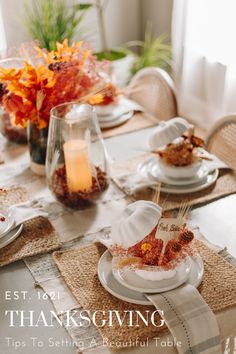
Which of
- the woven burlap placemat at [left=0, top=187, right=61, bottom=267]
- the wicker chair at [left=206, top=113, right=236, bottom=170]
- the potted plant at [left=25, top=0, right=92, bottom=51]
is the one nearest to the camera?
the woven burlap placemat at [left=0, top=187, right=61, bottom=267]

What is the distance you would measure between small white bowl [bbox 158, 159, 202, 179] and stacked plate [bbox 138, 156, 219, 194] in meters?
0.01

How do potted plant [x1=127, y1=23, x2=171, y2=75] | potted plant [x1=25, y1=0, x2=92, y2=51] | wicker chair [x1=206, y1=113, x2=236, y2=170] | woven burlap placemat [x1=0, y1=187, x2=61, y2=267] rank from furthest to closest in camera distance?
potted plant [x1=127, y1=23, x2=171, y2=75]
potted plant [x1=25, y1=0, x2=92, y2=51]
wicker chair [x1=206, y1=113, x2=236, y2=170]
woven burlap placemat [x1=0, y1=187, x2=61, y2=267]

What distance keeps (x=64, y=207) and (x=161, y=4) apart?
2.46 metres

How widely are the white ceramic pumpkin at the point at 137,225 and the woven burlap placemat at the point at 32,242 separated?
0.26 m

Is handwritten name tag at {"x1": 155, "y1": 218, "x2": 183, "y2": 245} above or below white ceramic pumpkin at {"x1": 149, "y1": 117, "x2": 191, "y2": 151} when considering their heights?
below

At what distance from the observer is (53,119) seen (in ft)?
4.44

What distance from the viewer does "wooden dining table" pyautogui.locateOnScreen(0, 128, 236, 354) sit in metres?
1.00

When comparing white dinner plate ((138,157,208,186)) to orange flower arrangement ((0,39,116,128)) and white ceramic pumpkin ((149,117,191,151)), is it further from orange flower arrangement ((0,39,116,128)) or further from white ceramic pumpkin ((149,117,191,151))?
orange flower arrangement ((0,39,116,128))

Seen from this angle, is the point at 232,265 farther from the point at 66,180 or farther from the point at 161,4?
the point at 161,4

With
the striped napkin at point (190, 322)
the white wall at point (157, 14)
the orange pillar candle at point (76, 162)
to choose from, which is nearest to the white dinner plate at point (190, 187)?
the orange pillar candle at point (76, 162)

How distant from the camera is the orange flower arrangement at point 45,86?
1.43 m

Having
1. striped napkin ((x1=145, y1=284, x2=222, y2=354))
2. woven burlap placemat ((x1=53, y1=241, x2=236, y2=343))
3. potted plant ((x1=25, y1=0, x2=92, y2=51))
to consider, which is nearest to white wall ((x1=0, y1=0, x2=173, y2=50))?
potted plant ((x1=25, y1=0, x2=92, y2=51))

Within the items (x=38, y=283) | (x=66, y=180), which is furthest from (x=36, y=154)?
(x=38, y=283)

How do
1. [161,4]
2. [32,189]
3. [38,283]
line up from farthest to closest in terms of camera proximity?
[161,4], [32,189], [38,283]
